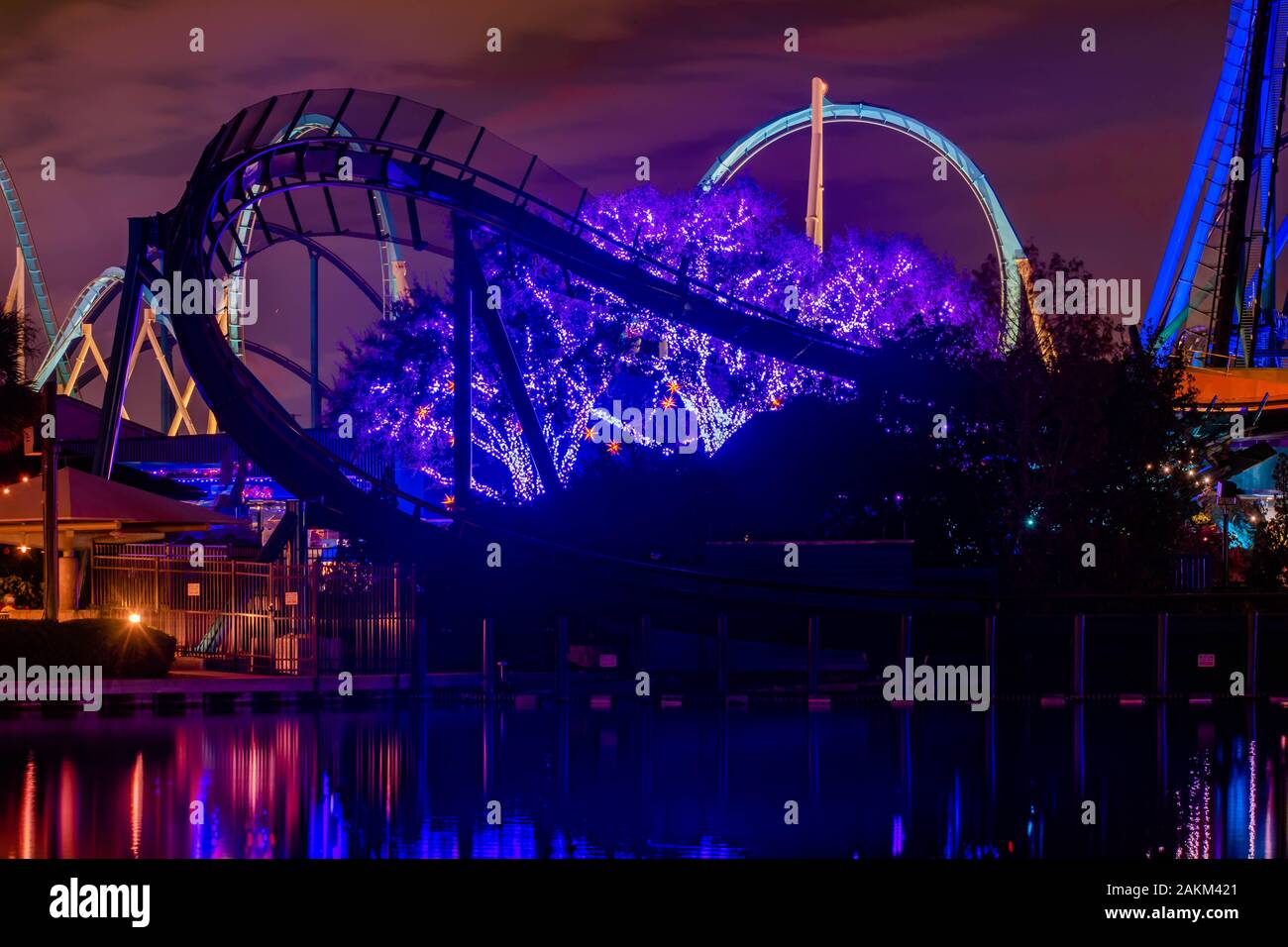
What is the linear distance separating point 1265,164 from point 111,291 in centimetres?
5041

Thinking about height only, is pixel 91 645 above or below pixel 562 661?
above

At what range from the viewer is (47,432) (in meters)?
26.7

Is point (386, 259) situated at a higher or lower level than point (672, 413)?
higher

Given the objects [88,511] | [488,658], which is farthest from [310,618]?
[88,511]

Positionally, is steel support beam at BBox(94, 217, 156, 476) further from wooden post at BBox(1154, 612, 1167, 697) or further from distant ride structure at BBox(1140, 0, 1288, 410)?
distant ride structure at BBox(1140, 0, 1288, 410)

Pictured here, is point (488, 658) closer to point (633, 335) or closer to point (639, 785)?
point (639, 785)

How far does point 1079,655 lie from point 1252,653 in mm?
2656

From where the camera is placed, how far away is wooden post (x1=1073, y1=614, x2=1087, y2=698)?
26.0 metres

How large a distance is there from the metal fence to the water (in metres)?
2.62

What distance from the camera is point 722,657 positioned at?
85.3 ft

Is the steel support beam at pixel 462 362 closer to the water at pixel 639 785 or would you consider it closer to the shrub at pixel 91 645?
the shrub at pixel 91 645

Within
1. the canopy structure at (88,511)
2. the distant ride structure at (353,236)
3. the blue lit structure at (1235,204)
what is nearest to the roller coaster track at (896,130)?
the blue lit structure at (1235,204)
